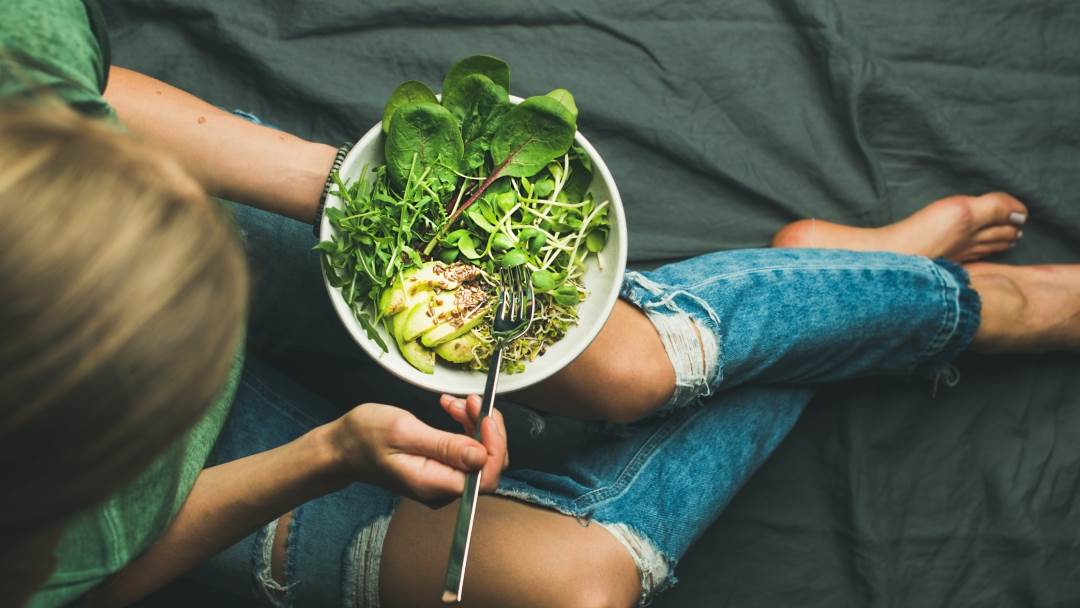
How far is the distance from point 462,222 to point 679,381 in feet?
1.03

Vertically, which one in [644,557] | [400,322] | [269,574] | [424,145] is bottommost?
[269,574]

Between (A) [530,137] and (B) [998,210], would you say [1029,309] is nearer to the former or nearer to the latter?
(B) [998,210]

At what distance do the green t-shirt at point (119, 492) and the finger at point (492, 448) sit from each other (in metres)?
0.25

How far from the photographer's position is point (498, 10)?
118 centimetres

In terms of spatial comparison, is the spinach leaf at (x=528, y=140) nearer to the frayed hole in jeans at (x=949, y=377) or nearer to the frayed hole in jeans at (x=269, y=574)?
the frayed hole in jeans at (x=269, y=574)

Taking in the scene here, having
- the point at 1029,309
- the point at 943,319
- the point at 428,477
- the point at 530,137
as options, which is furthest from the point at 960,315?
the point at 428,477

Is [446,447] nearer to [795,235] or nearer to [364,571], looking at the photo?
[364,571]

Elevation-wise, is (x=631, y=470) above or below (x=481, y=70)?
below

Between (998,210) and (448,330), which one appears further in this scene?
(998,210)

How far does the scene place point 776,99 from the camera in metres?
1.17

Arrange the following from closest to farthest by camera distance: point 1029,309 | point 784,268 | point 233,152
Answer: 1. point 233,152
2. point 784,268
3. point 1029,309

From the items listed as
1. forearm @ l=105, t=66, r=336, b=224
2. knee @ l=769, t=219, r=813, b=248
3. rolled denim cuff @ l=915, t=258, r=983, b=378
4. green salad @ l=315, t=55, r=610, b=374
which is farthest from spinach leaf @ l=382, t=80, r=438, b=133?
rolled denim cuff @ l=915, t=258, r=983, b=378

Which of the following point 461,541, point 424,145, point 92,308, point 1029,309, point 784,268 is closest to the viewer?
point 92,308

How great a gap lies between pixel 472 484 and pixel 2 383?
340 millimetres
